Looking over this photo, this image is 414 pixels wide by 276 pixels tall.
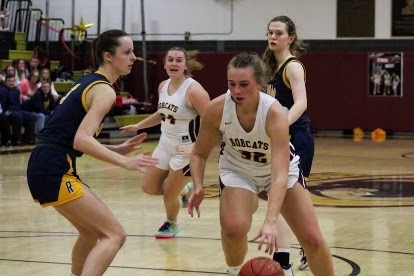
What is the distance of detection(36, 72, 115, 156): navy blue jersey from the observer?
5848 mm

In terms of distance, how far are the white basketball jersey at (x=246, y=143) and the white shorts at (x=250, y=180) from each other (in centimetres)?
3

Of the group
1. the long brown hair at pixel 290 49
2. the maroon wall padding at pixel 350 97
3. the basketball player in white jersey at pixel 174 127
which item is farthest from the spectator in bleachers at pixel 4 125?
the long brown hair at pixel 290 49

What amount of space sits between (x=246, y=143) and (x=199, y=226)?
3.90 meters

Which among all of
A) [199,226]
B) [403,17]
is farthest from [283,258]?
[403,17]

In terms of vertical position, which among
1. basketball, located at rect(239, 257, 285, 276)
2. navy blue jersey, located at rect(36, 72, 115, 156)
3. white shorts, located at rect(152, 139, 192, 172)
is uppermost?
navy blue jersey, located at rect(36, 72, 115, 156)

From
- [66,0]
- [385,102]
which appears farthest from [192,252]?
[66,0]

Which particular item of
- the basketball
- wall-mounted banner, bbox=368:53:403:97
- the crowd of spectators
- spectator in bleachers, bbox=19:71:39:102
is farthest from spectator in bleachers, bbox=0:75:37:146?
the basketball

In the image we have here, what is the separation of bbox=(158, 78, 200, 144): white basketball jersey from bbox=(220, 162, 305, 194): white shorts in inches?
118

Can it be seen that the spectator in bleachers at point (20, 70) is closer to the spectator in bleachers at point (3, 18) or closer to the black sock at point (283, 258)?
the spectator in bleachers at point (3, 18)

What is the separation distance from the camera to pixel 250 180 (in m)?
6.09

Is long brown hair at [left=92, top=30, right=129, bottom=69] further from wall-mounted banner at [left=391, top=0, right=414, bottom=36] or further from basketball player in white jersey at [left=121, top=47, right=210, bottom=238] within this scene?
wall-mounted banner at [left=391, top=0, right=414, bottom=36]

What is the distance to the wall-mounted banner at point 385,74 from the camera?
2319 centimetres

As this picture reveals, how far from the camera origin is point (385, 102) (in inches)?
917

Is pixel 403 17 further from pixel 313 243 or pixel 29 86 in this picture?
pixel 313 243
